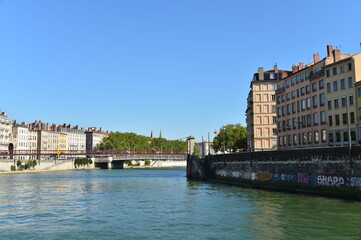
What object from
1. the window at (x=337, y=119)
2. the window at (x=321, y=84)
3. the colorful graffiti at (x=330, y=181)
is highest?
the window at (x=321, y=84)

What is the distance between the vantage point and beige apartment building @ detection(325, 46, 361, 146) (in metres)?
46.4

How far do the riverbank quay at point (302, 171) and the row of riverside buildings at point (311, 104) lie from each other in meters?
5.57

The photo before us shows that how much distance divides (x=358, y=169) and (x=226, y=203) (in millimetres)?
10257

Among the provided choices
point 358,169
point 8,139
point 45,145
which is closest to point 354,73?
point 358,169

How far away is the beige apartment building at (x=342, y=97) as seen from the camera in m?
46.4

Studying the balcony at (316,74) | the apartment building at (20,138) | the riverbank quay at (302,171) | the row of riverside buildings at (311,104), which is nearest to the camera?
the riverbank quay at (302,171)

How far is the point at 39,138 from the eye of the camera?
509 feet

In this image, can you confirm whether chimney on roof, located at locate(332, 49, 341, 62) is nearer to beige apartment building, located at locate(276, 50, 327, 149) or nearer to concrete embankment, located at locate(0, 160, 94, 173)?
beige apartment building, located at locate(276, 50, 327, 149)

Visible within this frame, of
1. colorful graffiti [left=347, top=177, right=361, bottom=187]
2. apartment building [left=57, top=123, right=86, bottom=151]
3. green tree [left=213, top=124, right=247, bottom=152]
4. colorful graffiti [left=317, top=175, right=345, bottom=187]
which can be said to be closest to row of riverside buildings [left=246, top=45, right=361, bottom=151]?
colorful graffiti [left=317, top=175, right=345, bottom=187]

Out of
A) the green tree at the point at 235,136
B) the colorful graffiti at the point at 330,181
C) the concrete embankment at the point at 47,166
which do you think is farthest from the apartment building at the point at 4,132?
the colorful graffiti at the point at 330,181

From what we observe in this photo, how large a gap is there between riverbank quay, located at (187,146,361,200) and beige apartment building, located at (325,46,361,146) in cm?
1128

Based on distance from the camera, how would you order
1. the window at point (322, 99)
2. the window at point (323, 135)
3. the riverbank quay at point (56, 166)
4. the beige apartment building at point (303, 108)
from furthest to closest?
1. the riverbank quay at point (56, 166)
2. the beige apartment building at point (303, 108)
3. the window at point (322, 99)
4. the window at point (323, 135)

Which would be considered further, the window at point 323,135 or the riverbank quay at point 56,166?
the riverbank quay at point 56,166

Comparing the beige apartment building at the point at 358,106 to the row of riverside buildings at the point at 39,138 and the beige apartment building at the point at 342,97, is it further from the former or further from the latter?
the row of riverside buildings at the point at 39,138
